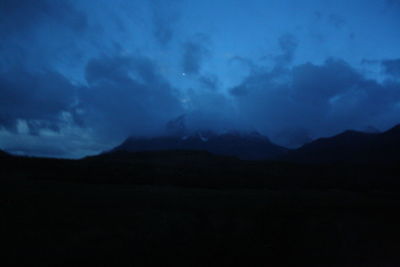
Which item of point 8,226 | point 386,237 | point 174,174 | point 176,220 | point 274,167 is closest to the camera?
point 8,226

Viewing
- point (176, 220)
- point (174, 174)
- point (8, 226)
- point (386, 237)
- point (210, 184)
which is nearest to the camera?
point (8, 226)

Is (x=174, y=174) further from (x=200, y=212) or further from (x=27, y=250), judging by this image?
(x=27, y=250)

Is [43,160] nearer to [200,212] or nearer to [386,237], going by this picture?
[200,212]

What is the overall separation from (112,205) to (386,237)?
2181 centimetres

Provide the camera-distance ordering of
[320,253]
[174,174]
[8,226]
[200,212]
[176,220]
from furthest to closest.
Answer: [174,174] → [200,212] → [176,220] → [8,226] → [320,253]

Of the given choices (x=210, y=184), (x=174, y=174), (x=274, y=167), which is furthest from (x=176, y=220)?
(x=274, y=167)

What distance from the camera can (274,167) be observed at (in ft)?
230

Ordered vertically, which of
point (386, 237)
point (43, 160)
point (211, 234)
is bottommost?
Result: point (386, 237)

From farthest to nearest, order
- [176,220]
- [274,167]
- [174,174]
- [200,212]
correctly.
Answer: [274,167]
[174,174]
[200,212]
[176,220]

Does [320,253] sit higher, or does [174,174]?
[174,174]

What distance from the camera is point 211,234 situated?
567 inches

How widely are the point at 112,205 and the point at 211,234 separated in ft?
41.6

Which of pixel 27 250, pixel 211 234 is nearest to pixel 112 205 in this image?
pixel 27 250

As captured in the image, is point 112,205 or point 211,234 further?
point 112,205
